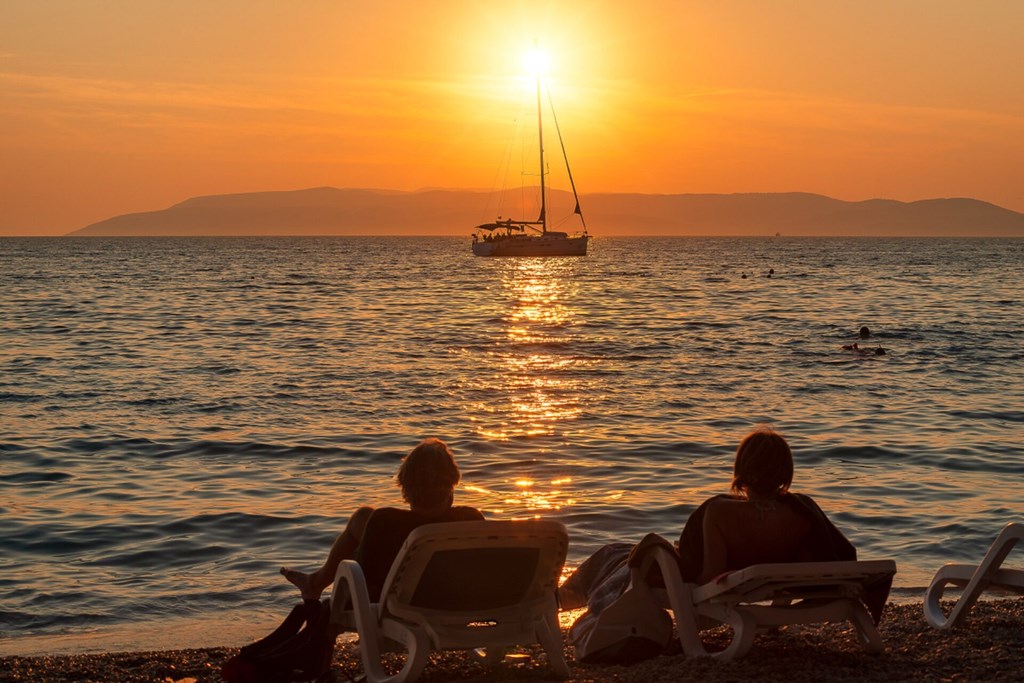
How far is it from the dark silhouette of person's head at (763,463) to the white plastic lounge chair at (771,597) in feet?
1.37

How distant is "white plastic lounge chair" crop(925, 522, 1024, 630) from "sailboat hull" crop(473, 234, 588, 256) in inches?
4067

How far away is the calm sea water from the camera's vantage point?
9.63 meters

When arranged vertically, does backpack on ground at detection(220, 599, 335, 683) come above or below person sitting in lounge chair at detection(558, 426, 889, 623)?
below

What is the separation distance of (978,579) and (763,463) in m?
1.62

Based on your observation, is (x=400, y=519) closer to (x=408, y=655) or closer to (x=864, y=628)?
(x=408, y=655)

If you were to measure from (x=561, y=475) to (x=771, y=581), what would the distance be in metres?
7.74

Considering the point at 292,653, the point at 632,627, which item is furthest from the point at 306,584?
the point at 632,627

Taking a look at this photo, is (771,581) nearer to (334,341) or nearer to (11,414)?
(11,414)

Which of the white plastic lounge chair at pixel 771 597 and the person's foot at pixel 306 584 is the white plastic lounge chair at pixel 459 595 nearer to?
the person's foot at pixel 306 584

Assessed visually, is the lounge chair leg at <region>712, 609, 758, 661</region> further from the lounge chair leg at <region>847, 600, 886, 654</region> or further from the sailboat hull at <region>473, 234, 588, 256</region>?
the sailboat hull at <region>473, 234, 588, 256</region>

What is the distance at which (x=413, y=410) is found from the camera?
19.5 meters

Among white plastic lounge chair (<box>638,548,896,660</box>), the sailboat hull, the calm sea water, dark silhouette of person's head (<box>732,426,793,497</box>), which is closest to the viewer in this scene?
white plastic lounge chair (<box>638,548,896,660</box>)

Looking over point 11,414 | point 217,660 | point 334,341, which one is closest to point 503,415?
point 11,414

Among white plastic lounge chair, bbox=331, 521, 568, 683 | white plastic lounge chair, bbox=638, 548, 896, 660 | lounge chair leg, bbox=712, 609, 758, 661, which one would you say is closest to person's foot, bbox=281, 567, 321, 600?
white plastic lounge chair, bbox=331, 521, 568, 683
